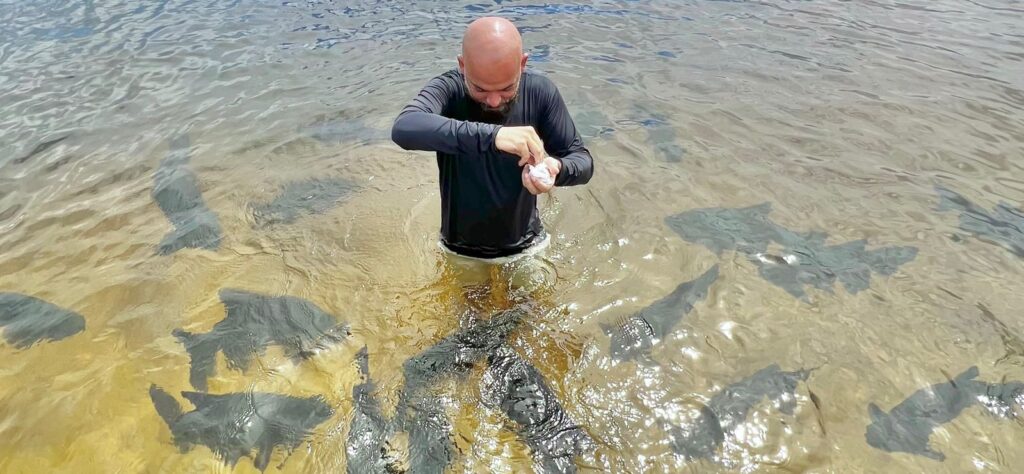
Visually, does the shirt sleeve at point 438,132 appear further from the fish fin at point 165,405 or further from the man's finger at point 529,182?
the fish fin at point 165,405

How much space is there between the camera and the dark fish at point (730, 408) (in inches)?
131

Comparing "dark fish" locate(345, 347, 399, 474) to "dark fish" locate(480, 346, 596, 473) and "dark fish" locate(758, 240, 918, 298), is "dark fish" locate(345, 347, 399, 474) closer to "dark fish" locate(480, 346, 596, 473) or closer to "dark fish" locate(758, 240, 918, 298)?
"dark fish" locate(480, 346, 596, 473)

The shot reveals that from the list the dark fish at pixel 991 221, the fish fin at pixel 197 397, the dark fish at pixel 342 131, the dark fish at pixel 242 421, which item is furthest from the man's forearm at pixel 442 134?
the dark fish at pixel 991 221

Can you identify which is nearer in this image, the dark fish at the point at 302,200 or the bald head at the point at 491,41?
the bald head at the point at 491,41

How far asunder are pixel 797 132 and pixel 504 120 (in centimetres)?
521

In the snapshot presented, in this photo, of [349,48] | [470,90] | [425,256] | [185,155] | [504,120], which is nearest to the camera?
[470,90]

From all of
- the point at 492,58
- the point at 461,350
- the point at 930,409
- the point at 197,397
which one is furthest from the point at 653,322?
the point at 197,397

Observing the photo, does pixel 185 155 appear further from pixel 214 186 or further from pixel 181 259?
pixel 181 259

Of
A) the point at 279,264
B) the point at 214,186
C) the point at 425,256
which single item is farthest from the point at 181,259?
the point at 425,256

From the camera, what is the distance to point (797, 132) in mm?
7078

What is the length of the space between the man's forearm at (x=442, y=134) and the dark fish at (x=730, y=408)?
1991 millimetres

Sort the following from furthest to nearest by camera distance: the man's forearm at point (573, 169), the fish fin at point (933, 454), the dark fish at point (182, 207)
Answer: the dark fish at point (182, 207)
the fish fin at point (933, 454)
the man's forearm at point (573, 169)

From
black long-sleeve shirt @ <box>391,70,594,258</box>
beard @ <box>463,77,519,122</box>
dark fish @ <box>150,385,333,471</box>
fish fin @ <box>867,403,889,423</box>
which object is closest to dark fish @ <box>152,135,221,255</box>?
dark fish @ <box>150,385,333,471</box>

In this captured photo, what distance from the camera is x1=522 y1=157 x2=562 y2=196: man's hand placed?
286cm
